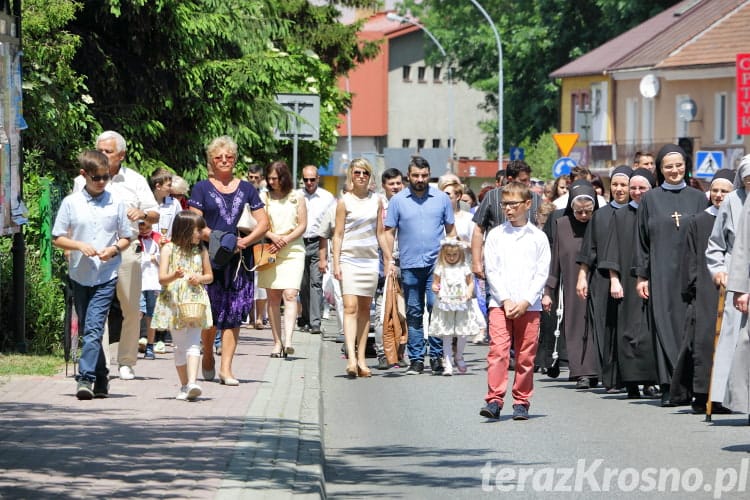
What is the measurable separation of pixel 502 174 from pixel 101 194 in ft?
23.6

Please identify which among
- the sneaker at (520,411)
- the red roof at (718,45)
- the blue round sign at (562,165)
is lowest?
the sneaker at (520,411)

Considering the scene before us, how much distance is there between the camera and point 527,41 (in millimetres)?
66375

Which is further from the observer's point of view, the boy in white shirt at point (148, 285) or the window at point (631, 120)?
the window at point (631, 120)

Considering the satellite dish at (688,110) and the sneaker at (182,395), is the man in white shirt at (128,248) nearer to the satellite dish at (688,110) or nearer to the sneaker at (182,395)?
the sneaker at (182,395)

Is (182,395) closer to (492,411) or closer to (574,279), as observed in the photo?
(492,411)

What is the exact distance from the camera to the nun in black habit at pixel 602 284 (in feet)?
45.7

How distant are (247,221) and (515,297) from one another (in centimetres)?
298

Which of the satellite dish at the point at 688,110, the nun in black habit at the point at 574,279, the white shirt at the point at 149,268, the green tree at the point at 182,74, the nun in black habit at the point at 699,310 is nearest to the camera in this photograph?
the nun in black habit at the point at 699,310

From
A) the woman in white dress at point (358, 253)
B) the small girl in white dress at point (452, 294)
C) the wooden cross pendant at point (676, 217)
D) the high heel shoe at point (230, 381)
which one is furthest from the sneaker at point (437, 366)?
the wooden cross pendant at point (676, 217)

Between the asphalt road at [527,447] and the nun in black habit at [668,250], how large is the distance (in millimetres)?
546

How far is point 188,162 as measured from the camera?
22406 millimetres

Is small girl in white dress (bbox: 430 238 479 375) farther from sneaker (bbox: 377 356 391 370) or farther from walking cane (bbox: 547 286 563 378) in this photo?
sneaker (bbox: 377 356 391 370)

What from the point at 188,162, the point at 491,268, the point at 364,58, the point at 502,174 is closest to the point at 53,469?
the point at 491,268

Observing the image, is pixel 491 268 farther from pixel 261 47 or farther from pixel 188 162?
pixel 261 47
